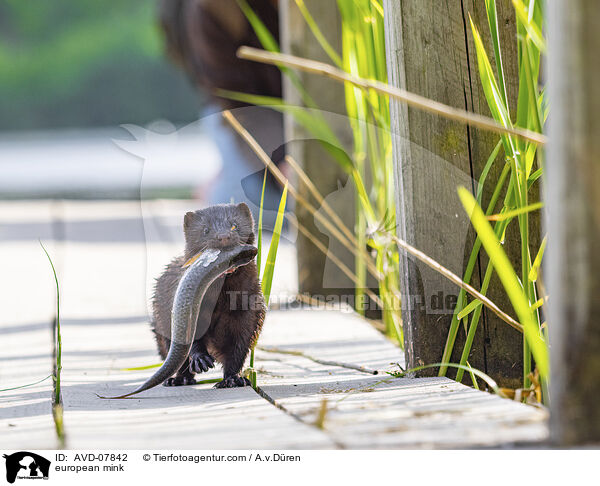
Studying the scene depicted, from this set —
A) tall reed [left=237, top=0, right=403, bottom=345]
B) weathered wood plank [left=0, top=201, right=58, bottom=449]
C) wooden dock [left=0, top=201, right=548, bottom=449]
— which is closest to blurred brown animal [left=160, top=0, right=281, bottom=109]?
weathered wood plank [left=0, top=201, right=58, bottom=449]

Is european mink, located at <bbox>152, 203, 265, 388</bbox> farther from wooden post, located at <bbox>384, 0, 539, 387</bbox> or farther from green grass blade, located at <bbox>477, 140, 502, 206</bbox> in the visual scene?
green grass blade, located at <bbox>477, 140, 502, 206</bbox>

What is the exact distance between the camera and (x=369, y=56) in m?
2.07

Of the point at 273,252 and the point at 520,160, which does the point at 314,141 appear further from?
the point at 520,160

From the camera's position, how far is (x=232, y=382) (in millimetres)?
1682

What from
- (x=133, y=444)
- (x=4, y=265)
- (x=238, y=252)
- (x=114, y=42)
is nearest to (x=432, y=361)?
(x=238, y=252)

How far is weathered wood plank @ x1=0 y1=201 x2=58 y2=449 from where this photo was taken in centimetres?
133

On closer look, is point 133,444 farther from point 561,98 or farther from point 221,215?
point 561,98

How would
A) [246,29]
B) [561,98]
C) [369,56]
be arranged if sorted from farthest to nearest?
1. [246,29]
2. [369,56]
3. [561,98]

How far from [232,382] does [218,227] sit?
1.04 feet

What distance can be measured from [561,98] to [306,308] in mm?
1963

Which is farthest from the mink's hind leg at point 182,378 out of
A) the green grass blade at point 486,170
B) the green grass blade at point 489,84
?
the green grass blade at point 489,84

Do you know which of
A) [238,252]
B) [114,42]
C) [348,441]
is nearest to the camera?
[348,441]
